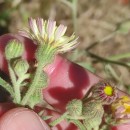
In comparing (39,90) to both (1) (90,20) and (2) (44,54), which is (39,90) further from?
(1) (90,20)

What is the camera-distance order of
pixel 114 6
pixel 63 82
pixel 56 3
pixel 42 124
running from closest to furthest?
pixel 42 124 → pixel 63 82 → pixel 56 3 → pixel 114 6

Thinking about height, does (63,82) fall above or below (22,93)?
below

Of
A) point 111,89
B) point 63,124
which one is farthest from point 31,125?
point 63,124

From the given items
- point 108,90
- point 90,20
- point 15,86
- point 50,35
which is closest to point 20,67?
point 15,86

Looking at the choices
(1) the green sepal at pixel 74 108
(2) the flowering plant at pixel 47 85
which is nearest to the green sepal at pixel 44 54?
(2) the flowering plant at pixel 47 85

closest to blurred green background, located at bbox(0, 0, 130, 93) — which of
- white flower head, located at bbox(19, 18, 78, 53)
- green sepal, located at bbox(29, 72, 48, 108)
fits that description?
white flower head, located at bbox(19, 18, 78, 53)

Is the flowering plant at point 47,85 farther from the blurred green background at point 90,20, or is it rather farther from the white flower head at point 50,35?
the blurred green background at point 90,20

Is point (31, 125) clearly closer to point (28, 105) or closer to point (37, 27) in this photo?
point (28, 105)

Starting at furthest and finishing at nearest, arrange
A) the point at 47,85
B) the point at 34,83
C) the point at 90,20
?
1. the point at 90,20
2. the point at 47,85
3. the point at 34,83
